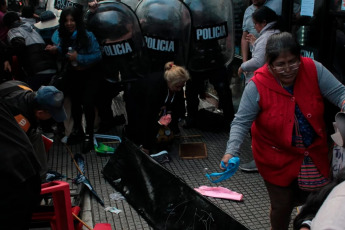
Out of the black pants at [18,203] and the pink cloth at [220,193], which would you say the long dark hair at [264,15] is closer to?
the pink cloth at [220,193]

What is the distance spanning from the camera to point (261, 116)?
2523 millimetres

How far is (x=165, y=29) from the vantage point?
5.34 meters

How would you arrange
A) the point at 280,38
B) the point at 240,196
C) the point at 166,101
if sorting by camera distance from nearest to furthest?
the point at 280,38 < the point at 240,196 < the point at 166,101

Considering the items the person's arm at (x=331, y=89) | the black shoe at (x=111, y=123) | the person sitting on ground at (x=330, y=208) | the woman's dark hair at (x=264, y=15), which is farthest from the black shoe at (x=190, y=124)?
the person sitting on ground at (x=330, y=208)

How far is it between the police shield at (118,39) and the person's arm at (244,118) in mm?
3086

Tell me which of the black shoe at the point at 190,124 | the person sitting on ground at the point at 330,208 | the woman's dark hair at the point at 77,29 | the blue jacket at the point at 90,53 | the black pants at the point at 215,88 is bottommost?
the black shoe at the point at 190,124

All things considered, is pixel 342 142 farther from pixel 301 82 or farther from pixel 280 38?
pixel 280 38

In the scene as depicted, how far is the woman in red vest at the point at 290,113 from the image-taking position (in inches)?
95.0

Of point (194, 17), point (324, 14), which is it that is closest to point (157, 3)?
point (194, 17)

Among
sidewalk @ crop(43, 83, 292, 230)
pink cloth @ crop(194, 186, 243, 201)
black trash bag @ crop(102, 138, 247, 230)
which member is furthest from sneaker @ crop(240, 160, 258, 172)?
black trash bag @ crop(102, 138, 247, 230)

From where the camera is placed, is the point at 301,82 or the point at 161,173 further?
the point at 161,173

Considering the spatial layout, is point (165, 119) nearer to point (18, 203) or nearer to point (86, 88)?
point (86, 88)

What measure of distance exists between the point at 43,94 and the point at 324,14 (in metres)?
2.83

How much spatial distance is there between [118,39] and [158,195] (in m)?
2.60
